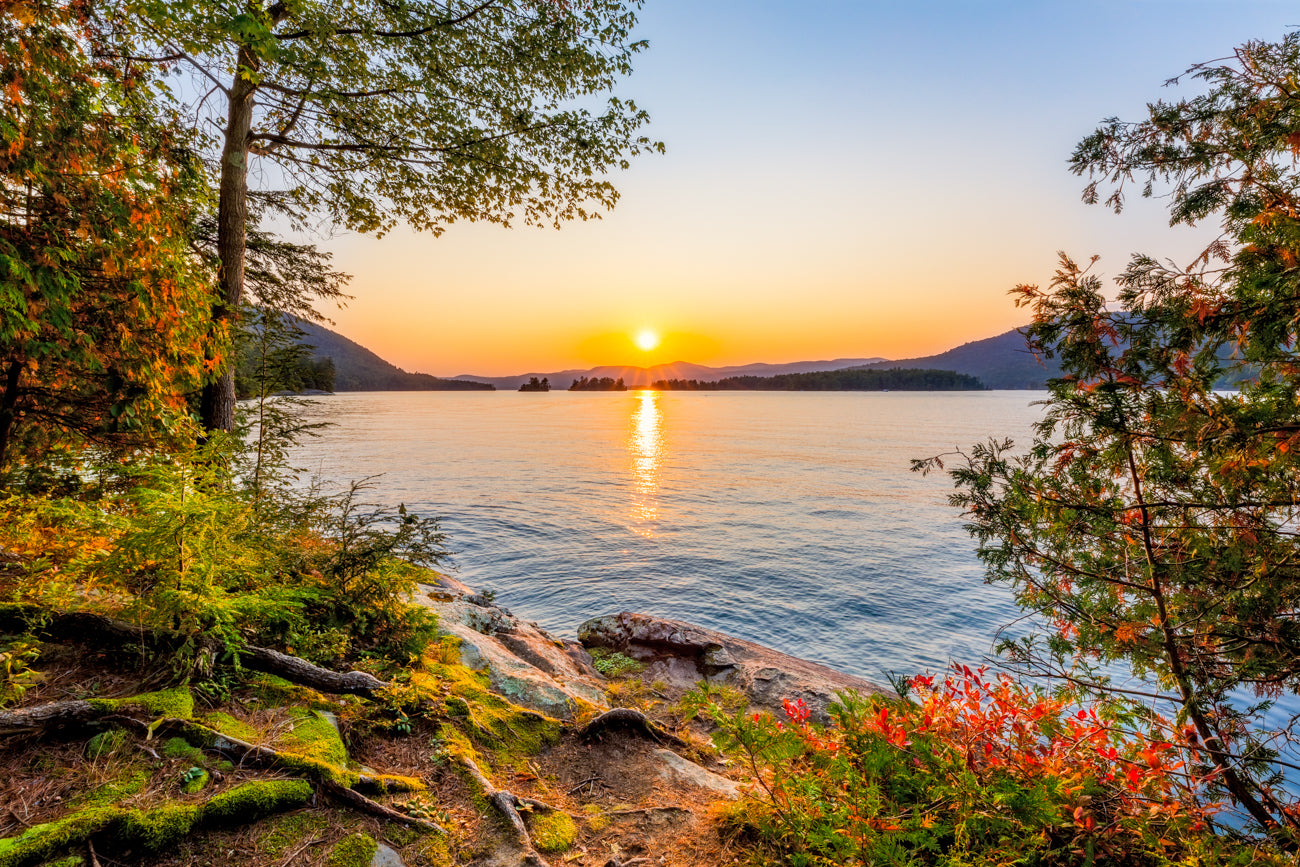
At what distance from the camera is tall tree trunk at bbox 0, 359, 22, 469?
5543mm

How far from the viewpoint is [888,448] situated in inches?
1961

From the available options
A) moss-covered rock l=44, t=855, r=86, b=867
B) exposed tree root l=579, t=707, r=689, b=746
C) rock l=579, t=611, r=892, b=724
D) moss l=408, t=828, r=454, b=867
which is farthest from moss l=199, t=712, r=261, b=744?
rock l=579, t=611, r=892, b=724

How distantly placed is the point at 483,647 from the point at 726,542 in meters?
14.4

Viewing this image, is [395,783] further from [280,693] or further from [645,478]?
[645,478]

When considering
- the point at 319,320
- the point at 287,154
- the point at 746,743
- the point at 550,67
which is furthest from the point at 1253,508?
the point at 319,320

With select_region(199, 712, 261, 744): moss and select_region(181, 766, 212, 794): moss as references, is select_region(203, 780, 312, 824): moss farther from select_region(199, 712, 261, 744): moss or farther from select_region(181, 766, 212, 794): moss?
select_region(199, 712, 261, 744): moss

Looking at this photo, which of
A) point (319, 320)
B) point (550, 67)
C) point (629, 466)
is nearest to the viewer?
point (550, 67)

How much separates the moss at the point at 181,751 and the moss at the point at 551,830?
227 cm

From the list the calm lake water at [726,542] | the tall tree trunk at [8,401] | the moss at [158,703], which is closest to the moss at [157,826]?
the moss at [158,703]

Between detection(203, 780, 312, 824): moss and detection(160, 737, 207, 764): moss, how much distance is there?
1.43 feet

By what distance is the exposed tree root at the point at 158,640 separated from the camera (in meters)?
4.04

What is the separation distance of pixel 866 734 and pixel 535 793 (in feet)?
9.49

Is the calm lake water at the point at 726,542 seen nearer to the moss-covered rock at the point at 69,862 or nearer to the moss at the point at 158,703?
the moss at the point at 158,703

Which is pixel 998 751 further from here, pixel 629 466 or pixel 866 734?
pixel 629 466
